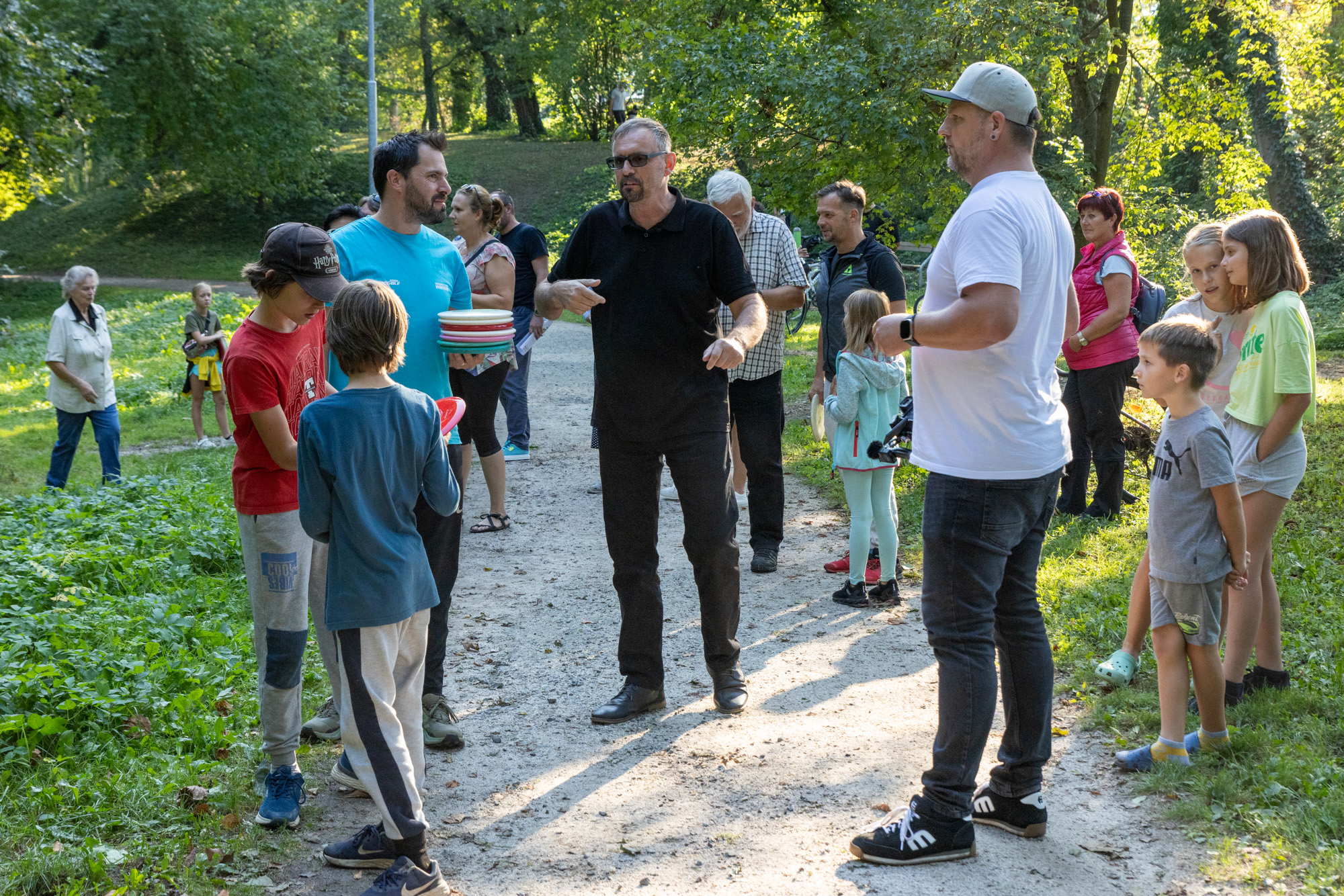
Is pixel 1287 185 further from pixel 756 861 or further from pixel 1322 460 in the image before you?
pixel 756 861

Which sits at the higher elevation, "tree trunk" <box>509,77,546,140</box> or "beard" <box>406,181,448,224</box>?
"tree trunk" <box>509,77,546,140</box>

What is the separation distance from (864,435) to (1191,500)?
2178mm

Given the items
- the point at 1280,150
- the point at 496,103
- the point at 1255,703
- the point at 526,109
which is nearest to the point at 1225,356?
the point at 1255,703

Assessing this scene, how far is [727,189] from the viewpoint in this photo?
20.7ft

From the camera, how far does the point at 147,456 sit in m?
10.6

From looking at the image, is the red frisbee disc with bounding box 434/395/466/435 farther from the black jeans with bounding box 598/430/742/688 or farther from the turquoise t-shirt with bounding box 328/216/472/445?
the black jeans with bounding box 598/430/742/688

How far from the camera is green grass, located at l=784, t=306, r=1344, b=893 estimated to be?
10.6 ft

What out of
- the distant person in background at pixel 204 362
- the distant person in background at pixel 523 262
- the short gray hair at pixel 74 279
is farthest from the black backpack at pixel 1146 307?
the distant person in background at pixel 204 362

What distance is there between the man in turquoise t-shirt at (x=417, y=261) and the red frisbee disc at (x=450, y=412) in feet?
0.98

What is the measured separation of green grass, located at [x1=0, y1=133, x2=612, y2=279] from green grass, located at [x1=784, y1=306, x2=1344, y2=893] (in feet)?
98.3

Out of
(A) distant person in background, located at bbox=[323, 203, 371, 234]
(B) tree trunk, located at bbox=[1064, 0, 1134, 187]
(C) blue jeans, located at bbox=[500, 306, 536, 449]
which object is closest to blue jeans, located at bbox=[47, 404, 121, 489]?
(A) distant person in background, located at bbox=[323, 203, 371, 234]

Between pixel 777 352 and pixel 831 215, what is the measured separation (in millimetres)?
909

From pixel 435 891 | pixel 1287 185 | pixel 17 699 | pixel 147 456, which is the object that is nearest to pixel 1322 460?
pixel 435 891

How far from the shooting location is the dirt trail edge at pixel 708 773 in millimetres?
3184
